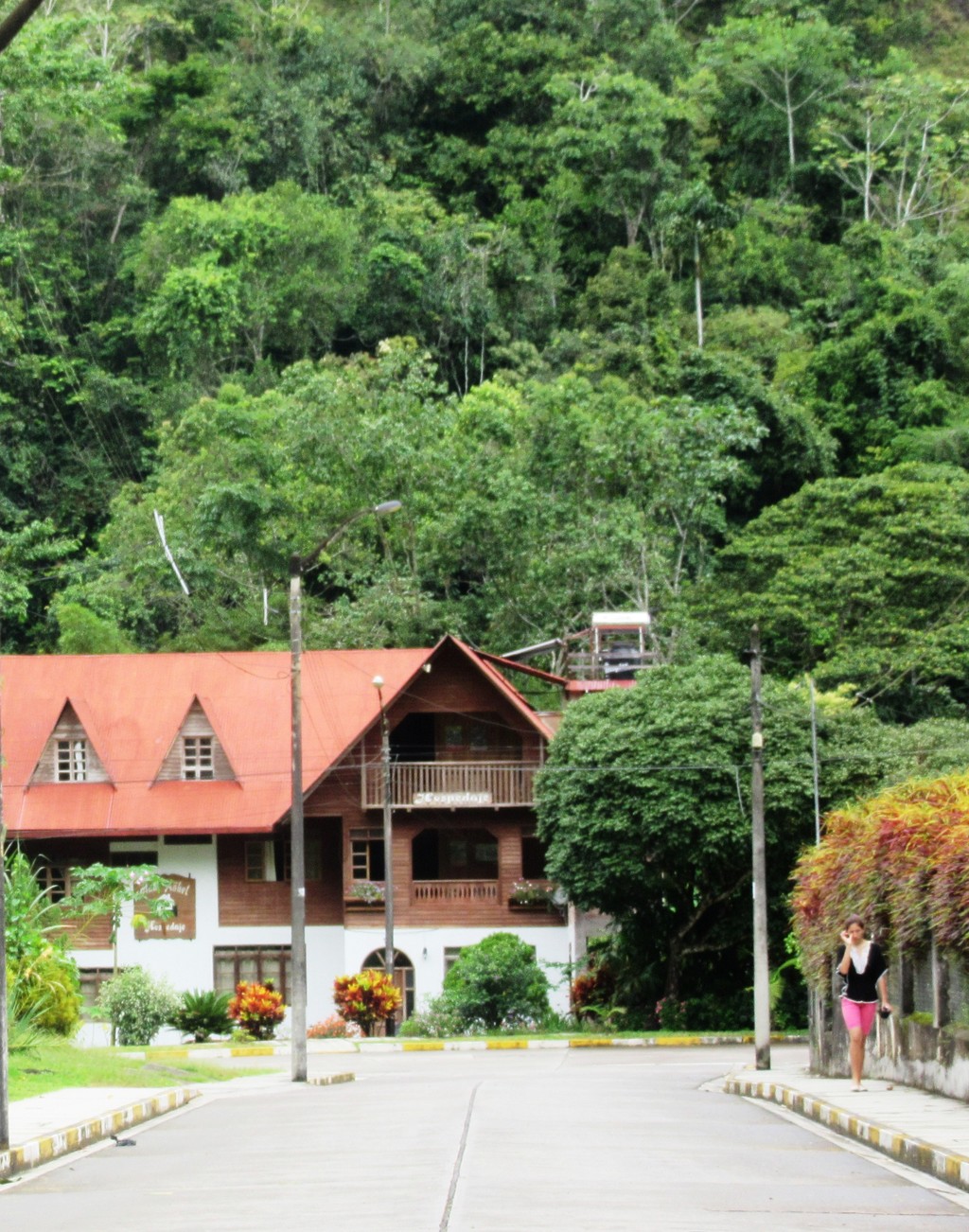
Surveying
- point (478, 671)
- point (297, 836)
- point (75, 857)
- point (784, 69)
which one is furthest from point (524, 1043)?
point (784, 69)

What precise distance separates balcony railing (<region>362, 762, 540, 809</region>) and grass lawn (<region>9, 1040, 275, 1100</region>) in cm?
2046

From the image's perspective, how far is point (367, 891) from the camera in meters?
44.6

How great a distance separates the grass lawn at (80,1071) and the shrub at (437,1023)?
1462cm

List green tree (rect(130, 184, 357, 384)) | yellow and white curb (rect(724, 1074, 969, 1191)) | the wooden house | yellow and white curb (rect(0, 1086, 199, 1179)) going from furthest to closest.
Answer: green tree (rect(130, 184, 357, 384)) < the wooden house < yellow and white curb (rect(0, 1086, 199, 1179)) < yellow and white curb (rect(724, 1074, 969, 1191))

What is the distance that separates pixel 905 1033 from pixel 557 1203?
8.74 m

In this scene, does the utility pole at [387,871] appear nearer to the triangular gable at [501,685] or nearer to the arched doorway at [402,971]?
the arched doorway at [402,971]

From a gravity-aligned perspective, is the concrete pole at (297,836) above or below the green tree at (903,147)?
below

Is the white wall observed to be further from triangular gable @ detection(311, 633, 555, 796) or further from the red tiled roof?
triangular gable @ detection(311, 633, 555, 796)

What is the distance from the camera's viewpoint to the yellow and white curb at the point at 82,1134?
12641 millimetres

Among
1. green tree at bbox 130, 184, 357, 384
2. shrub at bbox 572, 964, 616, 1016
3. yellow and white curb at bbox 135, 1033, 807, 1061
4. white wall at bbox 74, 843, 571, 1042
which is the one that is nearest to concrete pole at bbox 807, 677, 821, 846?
yellow and white curb at bbox 135, 1033, 807, 1061

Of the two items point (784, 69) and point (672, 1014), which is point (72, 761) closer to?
point (672, 1014)

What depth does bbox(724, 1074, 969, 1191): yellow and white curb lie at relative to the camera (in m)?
11.4

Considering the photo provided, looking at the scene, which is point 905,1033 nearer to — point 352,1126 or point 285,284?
point 352,1126

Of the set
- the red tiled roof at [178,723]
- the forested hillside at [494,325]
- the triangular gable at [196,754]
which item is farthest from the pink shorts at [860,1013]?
the forested hillside at [494,325]
